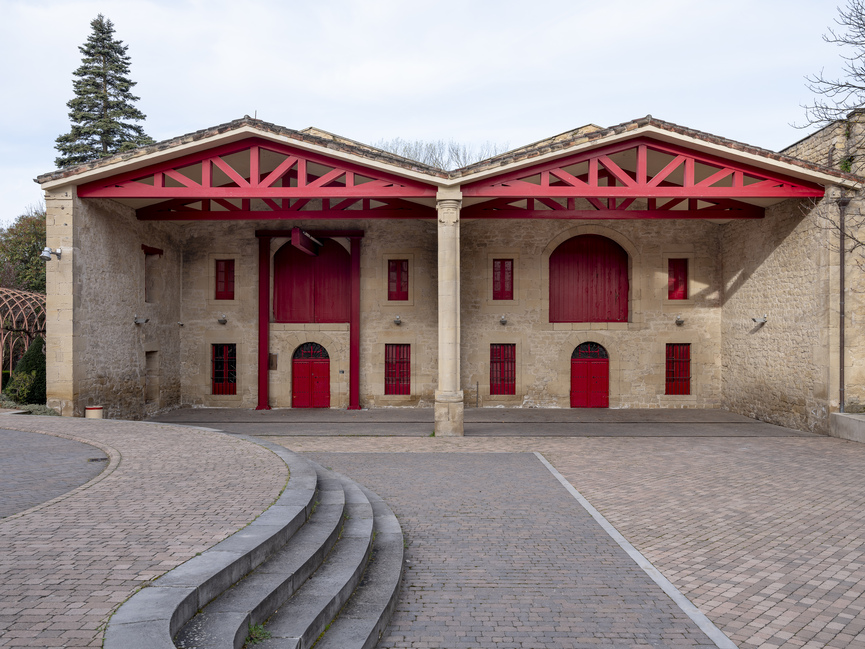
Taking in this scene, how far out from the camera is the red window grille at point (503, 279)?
1969 cm

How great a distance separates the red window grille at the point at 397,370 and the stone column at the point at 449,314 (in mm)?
5507

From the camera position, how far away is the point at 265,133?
13852 millimetres

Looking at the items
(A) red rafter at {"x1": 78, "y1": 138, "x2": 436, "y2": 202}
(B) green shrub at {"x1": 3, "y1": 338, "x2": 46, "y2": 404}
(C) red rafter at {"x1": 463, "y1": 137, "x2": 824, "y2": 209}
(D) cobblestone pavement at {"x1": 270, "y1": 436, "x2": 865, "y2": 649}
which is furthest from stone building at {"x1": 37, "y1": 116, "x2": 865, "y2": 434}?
(D) cobblestone pavement at {"x1": 270, "y1": 436, "x2": 865, "y2": 649}

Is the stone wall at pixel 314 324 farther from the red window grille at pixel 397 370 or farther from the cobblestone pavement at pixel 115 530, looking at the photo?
the cobblestone pavement at pixel 115 530

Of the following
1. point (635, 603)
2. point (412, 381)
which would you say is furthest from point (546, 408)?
point (635, 603)

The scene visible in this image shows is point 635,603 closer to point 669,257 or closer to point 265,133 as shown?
point 265,133

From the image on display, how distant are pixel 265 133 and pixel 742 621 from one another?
12.7 metres

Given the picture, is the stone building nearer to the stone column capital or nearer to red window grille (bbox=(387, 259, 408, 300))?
red window grille (bbox=(387, 259, 408, 300))

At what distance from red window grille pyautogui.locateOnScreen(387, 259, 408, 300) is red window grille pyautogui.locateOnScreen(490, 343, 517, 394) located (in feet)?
10.8

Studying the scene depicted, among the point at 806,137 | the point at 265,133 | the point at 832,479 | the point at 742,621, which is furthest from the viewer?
the point at 806,137

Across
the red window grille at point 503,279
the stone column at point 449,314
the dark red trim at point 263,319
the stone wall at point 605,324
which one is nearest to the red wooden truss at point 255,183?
the stone column at point 449,314

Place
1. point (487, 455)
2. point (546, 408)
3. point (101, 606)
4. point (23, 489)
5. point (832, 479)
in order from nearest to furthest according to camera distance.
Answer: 1. point (101, 606)
2. point (23, 489)
3. point (832, 479)
4. point (487, 455)
5. point (546, 408)

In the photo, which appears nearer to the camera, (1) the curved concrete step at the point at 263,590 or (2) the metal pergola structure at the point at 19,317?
(1) the curved concrete step at the point at 263,590

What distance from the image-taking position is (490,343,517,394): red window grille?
19.5 meters
